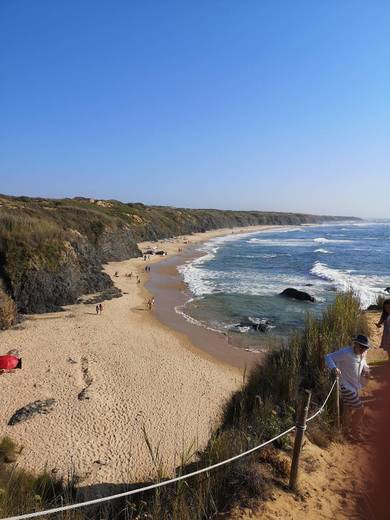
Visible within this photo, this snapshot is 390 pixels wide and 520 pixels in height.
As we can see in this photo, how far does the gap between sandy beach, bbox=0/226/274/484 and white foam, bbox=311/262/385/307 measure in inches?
499

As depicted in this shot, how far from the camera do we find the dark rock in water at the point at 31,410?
36.7 ft

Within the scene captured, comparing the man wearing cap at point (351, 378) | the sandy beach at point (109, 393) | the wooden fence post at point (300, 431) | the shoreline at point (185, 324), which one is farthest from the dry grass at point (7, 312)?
the wooden fence post at point (300, 431)

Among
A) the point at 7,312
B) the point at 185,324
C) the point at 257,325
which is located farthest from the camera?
the point at 185,324

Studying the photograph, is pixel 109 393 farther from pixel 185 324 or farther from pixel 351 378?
pixel 351 378

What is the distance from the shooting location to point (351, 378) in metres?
6.03

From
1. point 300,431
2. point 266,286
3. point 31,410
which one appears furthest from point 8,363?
point 266,286

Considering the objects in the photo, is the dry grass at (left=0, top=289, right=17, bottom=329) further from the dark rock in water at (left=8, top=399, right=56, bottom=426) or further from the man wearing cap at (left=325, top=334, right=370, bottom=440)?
the man wearing cap at (left=325, top=334, right=370, bottom=440)

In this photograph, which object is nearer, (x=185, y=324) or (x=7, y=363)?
(x=7, y=363)

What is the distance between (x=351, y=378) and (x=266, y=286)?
86.3 feet

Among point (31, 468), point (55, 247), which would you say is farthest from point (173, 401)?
point (55, 247)

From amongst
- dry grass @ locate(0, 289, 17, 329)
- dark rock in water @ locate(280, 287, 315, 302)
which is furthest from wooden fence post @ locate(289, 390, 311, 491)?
dark rock in water @ locate(280, 287, 315, 302)

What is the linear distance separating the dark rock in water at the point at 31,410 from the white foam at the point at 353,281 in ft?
58.2

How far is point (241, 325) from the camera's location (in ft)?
69.0

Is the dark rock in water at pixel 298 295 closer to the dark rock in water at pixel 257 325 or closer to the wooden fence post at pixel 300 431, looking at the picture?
the dark rock in water at pixel 257 325
